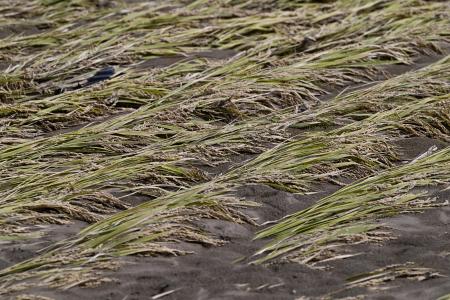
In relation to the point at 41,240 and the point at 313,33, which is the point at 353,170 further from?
the point at 313,33

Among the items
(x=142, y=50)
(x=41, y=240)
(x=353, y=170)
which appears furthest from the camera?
(x=142, y=50)

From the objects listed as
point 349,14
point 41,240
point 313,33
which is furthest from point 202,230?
point 349,14

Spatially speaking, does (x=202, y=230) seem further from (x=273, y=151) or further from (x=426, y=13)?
(x=426, y=13)

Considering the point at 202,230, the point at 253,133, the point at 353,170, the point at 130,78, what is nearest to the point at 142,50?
the point at 130,78

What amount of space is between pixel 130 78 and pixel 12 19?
1211 millimetres

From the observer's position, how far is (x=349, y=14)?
6531mm

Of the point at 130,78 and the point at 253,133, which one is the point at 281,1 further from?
the point at 253,133

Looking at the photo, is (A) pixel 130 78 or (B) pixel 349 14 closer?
(A) pixel 130 78

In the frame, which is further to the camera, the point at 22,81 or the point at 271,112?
the point at 22,81

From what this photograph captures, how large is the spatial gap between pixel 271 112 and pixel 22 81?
1.18 meters

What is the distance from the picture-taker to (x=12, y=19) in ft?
21.4

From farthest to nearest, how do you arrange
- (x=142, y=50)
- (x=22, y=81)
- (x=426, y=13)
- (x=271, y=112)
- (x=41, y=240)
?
1. (x=426, y=13)
2. (x=142, y=50)
3. (x=22, y=81)
4. (x=271, y=112)
5. (x=41, y=240)

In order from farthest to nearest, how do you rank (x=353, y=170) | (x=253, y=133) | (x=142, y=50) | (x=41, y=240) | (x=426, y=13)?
(x=426, y=13), (x=142, y=50), (x=253, y=133), (x=353, y=170), (x=41, y=240)

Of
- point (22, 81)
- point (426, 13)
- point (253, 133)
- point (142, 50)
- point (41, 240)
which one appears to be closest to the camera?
point (41, 240)
